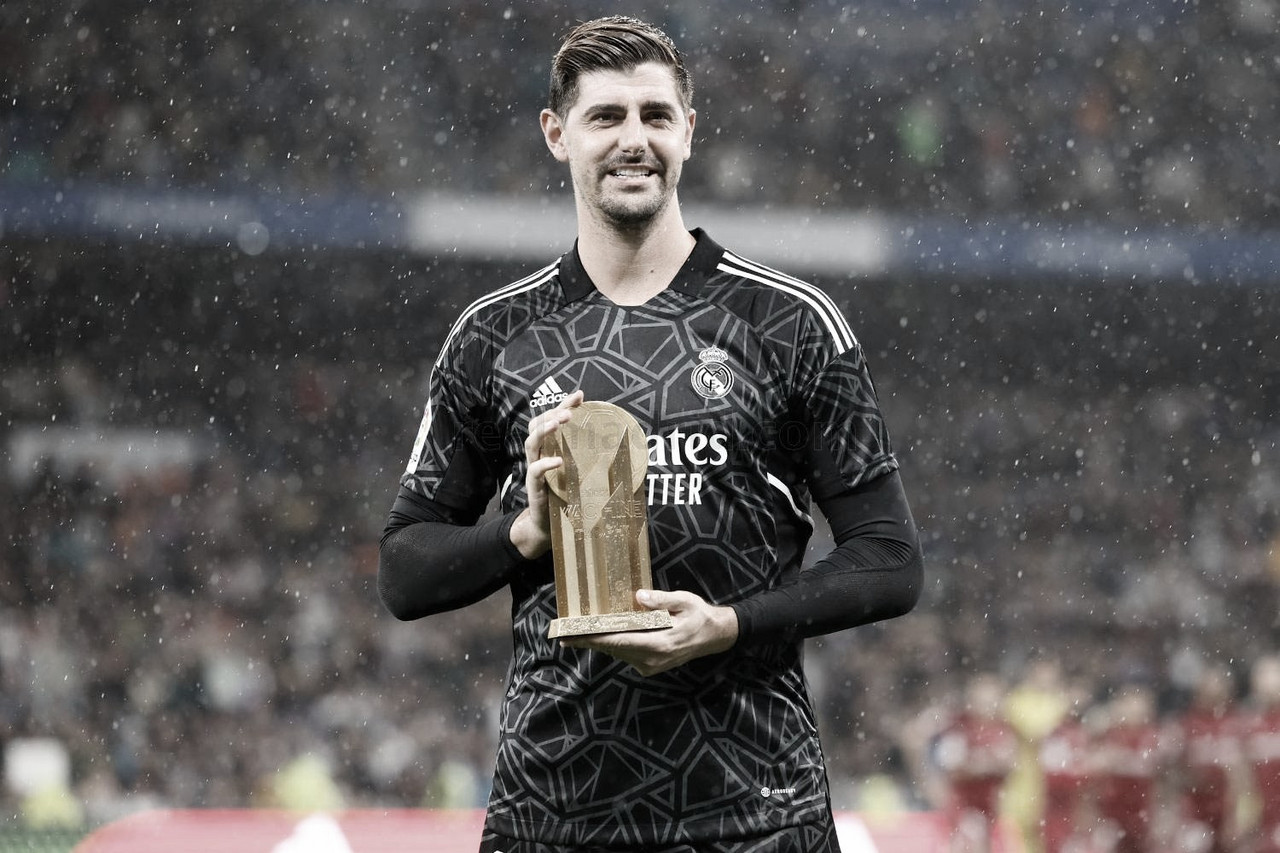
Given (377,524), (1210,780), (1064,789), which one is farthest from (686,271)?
(377,524)

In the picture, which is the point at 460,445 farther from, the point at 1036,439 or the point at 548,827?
the point at 1036,439

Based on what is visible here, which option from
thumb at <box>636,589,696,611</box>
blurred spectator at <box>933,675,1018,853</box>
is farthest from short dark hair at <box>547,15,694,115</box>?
blurred spectator at <box>933,675,1018,853</box>

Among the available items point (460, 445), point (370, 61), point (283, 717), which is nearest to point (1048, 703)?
point (283, 717)

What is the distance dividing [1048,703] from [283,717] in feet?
16.4

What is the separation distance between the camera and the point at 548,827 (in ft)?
5.18

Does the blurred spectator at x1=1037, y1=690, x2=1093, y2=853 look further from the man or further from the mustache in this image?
the mustache

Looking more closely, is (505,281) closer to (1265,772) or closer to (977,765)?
(977,765)

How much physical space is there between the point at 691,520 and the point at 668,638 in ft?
0.64

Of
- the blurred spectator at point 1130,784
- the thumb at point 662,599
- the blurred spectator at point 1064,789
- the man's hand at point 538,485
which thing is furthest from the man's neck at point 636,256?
the blurred spectator at point 1130,784

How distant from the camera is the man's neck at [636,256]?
66.7 inches

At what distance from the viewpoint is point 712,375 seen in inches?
63.8

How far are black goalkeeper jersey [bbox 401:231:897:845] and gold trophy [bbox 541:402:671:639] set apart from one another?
0.43 ft

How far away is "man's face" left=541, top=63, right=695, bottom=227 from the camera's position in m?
1.61

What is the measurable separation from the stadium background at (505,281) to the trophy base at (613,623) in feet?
27.7
